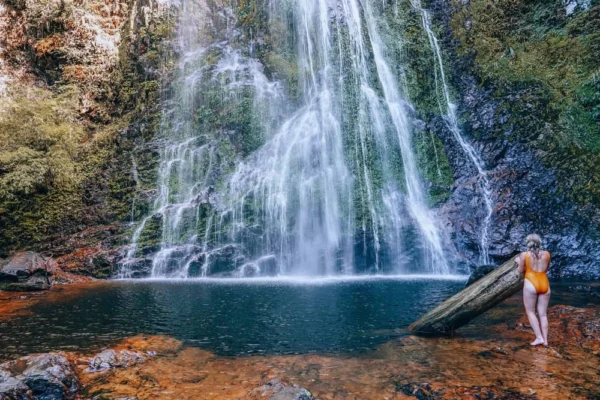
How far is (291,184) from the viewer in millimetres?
16609

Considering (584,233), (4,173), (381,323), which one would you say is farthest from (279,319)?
(4,173)

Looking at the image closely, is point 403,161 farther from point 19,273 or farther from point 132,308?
point 19,273

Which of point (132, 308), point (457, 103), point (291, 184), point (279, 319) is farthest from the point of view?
point (457, 103)

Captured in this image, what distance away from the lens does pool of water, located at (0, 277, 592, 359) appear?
6305mm

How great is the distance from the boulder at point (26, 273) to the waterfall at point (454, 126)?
14578mm

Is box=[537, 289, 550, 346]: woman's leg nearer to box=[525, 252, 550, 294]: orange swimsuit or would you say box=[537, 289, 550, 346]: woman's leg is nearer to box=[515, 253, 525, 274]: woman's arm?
box=[525, 252, 550, 294]: orange swimsuit

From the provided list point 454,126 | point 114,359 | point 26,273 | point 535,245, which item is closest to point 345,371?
point 535,245

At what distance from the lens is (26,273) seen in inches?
483

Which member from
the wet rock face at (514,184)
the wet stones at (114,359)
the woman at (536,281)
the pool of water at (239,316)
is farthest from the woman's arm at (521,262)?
the wet rock face at (514,184)

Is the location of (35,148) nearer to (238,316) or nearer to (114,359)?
(238,316)

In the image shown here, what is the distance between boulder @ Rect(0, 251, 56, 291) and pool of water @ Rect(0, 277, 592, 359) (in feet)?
5.13

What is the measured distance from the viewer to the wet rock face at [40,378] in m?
4.02

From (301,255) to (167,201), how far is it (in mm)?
6642

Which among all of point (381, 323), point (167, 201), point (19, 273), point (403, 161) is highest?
point (403, 161)
